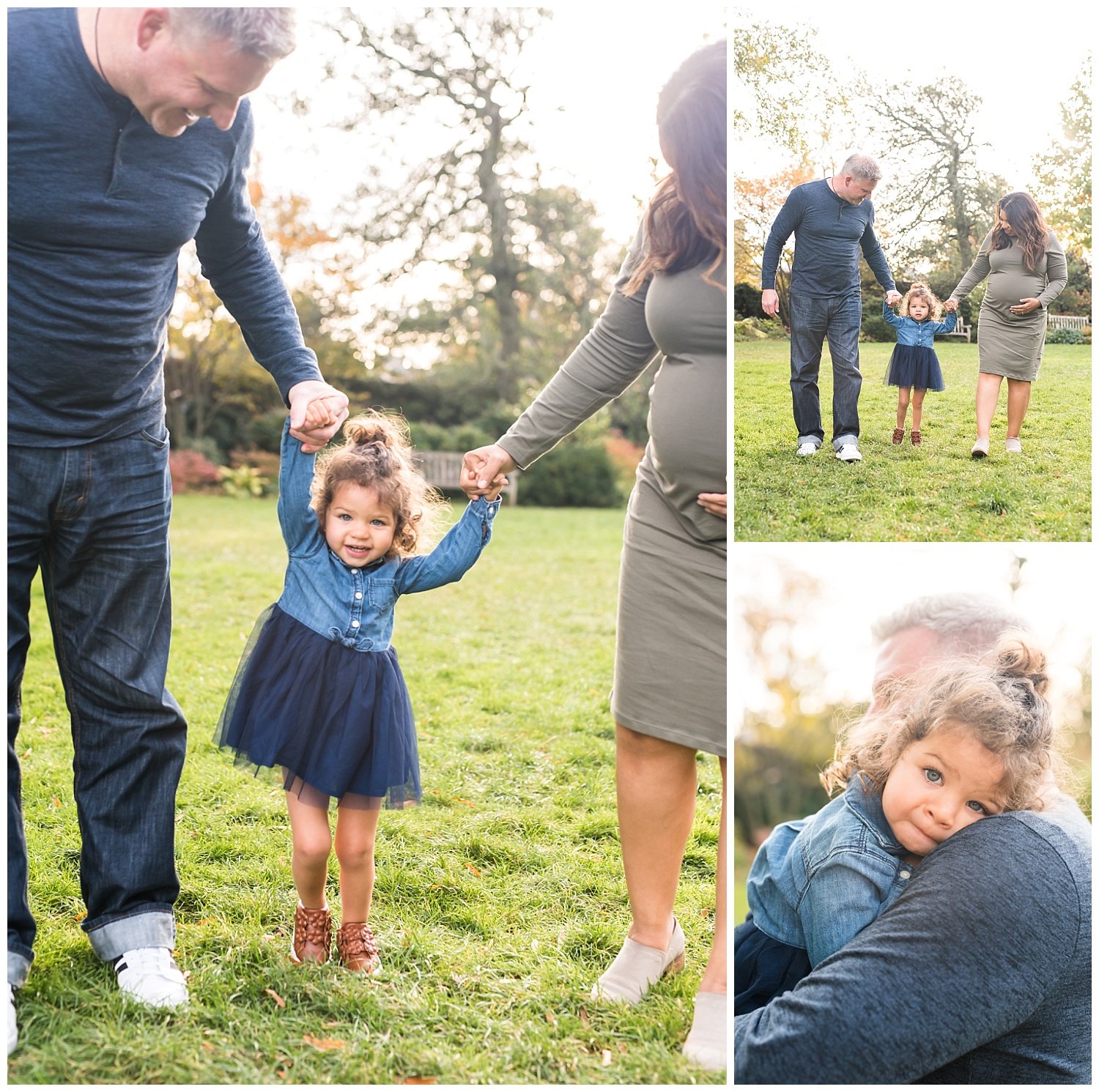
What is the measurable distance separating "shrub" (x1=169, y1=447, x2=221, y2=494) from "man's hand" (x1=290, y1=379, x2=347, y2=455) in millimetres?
11927

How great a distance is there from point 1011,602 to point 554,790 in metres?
2.03

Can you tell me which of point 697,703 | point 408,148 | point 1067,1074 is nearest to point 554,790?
point 697,703

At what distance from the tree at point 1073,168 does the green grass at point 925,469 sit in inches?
8.7

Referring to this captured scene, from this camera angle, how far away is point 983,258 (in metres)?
2.13

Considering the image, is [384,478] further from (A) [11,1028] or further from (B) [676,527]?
(A) [11,1028]

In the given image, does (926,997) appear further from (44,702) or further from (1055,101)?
(44,702)

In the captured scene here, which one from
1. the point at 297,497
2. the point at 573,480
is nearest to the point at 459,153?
the point at 573,480

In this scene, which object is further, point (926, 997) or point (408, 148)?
point (408, 148)

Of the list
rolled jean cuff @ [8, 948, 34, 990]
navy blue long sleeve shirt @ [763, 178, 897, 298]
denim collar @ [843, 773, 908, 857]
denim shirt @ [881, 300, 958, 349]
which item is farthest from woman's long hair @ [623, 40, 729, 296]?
rolled jean cuff @ [8, 948, 34, 990]

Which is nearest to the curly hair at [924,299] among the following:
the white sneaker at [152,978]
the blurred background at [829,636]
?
the blurred background at [829,636]

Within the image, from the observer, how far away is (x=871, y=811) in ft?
6.74

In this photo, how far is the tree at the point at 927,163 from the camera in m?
2.10

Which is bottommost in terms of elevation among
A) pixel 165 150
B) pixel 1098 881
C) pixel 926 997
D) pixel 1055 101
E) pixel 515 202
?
pixel 926 997

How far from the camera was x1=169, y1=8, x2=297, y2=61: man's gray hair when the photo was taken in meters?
1.92
